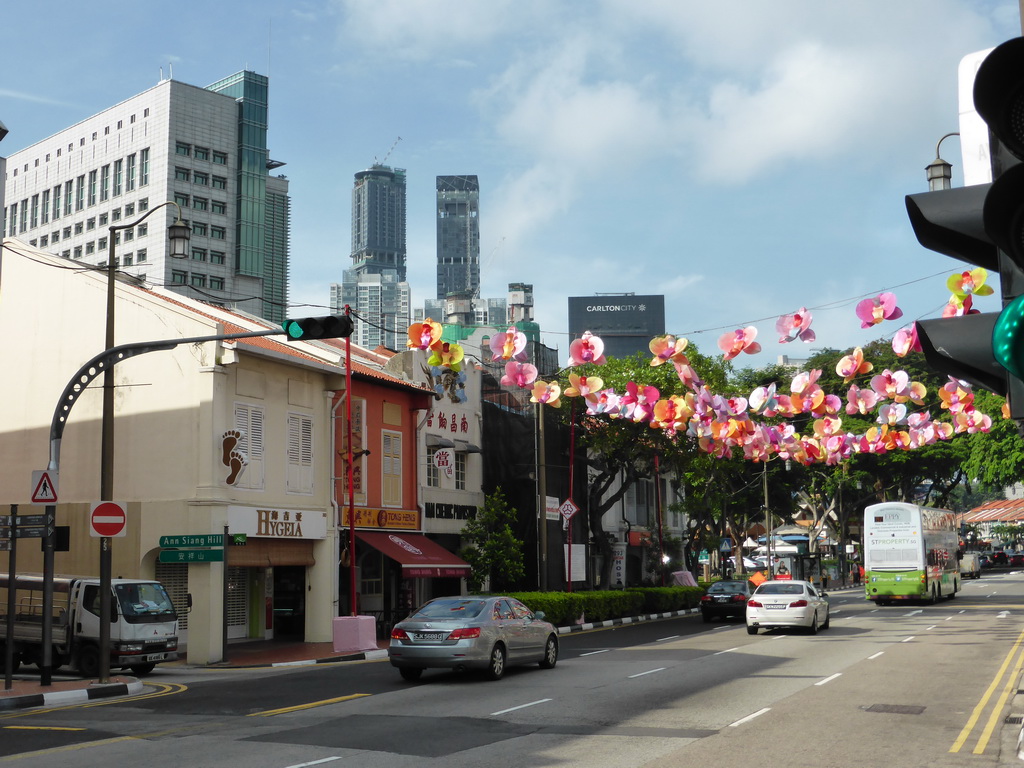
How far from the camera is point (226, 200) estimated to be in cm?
11312

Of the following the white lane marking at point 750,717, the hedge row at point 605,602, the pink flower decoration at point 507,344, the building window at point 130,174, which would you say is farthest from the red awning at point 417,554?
the building window at point 130,174

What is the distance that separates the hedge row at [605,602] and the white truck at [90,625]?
10.6 meters

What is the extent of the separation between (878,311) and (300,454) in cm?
1768

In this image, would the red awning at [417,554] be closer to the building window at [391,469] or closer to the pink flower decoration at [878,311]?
the building window at [391,469]

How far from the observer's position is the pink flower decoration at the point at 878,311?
55.7 feet

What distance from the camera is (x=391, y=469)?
33500 mm

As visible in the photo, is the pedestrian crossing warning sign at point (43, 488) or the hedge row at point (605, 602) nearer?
the pedestrian crossing warning sign at point (43, 488)

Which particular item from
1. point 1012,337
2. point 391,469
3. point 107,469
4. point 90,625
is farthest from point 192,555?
point 1012,337

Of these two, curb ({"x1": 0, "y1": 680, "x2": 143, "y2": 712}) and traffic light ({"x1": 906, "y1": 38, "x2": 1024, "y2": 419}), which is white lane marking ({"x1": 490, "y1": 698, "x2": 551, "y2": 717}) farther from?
traffic light ({"x1": 906, "y1": 38, "x2": 1024, "y2": 419})

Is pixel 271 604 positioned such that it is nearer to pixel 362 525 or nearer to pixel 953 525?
pixel 362 525

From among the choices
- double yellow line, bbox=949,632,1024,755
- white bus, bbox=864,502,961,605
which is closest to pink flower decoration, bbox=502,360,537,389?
double yellow line, bbox=949,632,1024,755

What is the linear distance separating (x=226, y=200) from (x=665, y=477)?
73.1 m

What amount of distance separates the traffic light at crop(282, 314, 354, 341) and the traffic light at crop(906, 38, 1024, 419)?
37.7ft

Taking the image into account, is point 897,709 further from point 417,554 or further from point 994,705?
point 417,554
